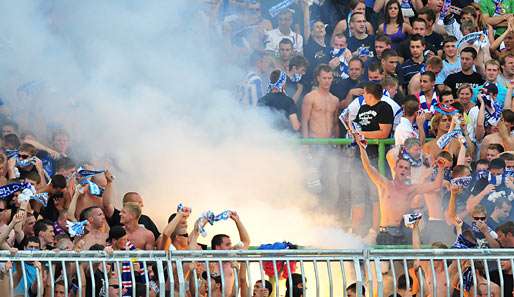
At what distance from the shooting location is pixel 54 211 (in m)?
13.0

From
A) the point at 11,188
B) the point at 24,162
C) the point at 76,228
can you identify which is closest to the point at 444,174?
the point at 76,228

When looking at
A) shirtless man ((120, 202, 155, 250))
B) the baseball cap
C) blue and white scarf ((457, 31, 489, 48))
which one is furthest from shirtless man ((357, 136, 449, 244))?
blue and white scarf ((457, 31, 489, 48))

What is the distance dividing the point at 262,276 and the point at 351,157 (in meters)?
2.62

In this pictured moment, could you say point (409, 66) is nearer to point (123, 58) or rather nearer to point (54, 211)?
point (123, 58)

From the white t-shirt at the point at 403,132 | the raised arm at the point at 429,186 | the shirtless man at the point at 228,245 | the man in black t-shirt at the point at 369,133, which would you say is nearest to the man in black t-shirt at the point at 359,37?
the man in black t-shirt at the point at 369,133

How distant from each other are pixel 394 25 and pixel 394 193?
2.34 meters

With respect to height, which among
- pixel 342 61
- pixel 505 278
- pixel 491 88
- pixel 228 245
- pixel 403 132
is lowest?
pixel 505 278

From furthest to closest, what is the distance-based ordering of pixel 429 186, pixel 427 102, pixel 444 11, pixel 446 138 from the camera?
pixel 444 11 < pixel 427 102 < pixel 446 138 < pixel 429 186

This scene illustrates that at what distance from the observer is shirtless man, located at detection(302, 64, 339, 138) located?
1448 cm

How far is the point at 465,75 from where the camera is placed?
1530 centimetres

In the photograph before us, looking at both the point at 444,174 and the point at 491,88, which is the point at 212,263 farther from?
the point at 491,88

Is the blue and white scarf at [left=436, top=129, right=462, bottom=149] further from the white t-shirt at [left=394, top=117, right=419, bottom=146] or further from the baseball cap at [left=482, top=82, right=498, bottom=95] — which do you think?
the baseball cap at [left=482, top=82, right=498, bottom=95]

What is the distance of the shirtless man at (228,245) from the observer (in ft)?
40.1

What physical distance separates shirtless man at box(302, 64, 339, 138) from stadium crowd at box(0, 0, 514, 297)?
0.4 inches
